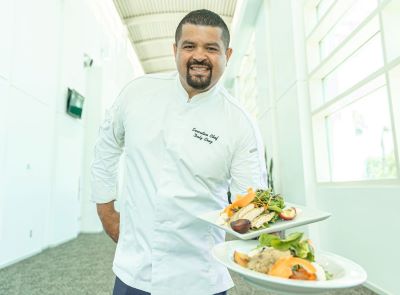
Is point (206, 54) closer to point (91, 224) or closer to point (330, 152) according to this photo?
point (330, 152)

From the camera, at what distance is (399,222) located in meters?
1.96

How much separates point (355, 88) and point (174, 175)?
2165 millimetres

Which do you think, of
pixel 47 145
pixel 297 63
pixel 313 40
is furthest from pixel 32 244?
pixel 313 40

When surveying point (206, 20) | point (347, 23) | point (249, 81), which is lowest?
point (206, 20)

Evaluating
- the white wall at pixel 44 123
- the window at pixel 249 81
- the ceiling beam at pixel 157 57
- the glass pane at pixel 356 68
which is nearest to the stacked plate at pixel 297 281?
the glass pane at pixel 356 68

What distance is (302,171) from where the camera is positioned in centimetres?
347

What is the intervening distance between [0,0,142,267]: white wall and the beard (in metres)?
2.53

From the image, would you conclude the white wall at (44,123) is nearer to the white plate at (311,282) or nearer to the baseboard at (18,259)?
the baseboard at (18,259)

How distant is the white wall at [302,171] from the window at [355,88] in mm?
131

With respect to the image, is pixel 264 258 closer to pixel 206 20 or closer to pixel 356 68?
pixel 206 20

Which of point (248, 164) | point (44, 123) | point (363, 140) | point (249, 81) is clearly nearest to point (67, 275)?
point (44, 123)

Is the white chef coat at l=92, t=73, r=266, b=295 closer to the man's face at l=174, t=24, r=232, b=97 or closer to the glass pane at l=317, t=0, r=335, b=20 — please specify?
the man's face at l=174, t=24, r=232, b=97

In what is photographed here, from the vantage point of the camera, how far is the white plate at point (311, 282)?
1.54 ft

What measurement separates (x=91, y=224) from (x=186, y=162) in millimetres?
4674
